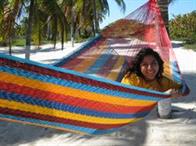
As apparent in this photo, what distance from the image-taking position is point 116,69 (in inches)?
193

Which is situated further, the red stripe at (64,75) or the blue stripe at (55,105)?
the blue stripe at (55,105)

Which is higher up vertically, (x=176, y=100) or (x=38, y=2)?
(x=38, y=2)

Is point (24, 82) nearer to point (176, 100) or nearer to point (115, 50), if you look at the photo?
point (115, 50)

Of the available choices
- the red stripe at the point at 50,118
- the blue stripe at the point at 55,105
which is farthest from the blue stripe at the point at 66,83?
the red stripe at the point at 50,118

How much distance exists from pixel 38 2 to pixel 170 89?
8126 mm

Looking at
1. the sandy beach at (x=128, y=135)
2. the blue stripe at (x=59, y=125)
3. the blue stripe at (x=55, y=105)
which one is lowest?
the sandy beach at (x=128, y=135)

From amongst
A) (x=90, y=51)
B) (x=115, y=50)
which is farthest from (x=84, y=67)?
(x=115, y=50)

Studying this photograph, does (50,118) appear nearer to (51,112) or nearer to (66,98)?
(51,112)

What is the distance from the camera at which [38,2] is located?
11.4 metres

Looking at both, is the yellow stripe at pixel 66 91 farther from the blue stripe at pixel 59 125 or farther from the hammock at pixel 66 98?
the blue stripe at pixel 59 125

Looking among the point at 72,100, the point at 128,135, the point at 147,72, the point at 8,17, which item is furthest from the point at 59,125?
the point at 8,17

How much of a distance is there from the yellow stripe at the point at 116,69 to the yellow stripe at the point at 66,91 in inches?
52.4

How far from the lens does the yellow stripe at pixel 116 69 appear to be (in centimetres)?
474

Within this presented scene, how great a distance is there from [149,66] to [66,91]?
791 mm
